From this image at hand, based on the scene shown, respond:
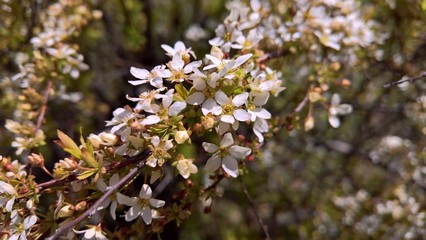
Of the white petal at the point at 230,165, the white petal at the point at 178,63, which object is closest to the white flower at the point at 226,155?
the white petal at the point at 230,165

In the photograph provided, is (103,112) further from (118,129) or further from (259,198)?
(118,129)

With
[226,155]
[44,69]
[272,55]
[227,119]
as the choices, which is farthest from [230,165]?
[44,69]

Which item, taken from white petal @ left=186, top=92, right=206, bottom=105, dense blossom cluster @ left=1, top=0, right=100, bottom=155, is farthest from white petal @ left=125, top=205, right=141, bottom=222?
dense blossom cluster @ left=1, top=0, right=100, bottom=155

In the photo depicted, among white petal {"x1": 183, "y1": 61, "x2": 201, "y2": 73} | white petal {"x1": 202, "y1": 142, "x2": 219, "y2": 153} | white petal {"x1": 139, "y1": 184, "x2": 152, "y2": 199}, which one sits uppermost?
white petal {"x1": 183, "y1": 61, "x2": 201, "y2": 73}

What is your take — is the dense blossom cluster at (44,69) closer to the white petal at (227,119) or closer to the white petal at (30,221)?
the white petal at (30,221)

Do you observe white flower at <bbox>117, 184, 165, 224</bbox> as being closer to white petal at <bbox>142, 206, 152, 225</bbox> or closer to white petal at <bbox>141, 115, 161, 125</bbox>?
white petal at <bbox>142, 206, 152, 225</bbox>

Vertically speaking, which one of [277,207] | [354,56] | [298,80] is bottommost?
[277,207]

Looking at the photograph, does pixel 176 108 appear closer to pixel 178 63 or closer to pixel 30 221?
pixel 178 63

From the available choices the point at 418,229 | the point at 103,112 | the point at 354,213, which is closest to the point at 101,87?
the point at 103,112

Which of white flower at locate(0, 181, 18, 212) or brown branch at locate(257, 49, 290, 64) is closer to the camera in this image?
white flower at locate(0, 181, 18, 212)
